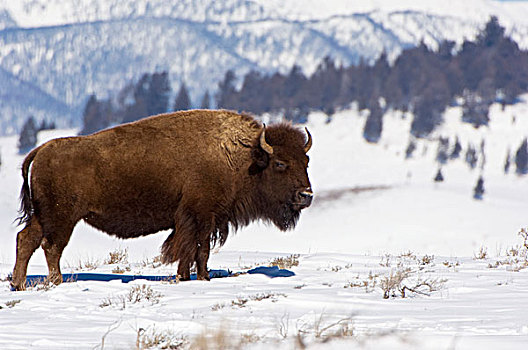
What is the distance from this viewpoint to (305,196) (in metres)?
8.73

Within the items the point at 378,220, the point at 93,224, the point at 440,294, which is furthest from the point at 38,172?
the point at 378,220

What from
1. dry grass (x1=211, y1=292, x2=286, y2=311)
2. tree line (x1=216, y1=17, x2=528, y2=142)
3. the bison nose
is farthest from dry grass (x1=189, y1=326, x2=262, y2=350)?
tree line (x1=216, y1=17, x2=528, y2=142)

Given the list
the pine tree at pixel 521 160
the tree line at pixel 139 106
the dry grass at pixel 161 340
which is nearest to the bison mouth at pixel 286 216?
the dry grass at pixel 161 340

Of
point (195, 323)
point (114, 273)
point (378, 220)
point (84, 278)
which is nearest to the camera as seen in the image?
point (195, 323)

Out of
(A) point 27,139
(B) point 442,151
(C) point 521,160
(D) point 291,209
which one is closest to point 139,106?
(A) point 27,139

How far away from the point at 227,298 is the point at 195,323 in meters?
1.28

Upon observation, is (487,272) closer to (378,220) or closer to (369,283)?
(369,283)

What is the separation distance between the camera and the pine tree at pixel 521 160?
81.3 m

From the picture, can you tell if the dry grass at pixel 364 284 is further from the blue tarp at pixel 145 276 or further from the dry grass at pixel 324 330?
the dry grass at pixel 324 330

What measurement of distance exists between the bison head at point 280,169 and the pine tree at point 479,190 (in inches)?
2485

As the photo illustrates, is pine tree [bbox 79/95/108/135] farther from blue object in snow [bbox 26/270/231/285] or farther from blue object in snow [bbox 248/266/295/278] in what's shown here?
blue object in snow [bbox 248/266/295/278]

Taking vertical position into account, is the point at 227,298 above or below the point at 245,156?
below

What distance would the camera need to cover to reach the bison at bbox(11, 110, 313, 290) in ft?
26.4

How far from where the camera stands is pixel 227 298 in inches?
246
